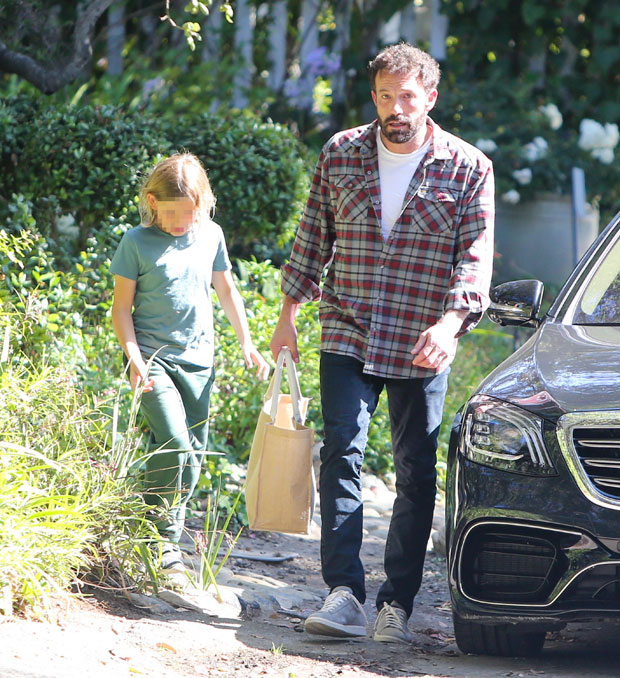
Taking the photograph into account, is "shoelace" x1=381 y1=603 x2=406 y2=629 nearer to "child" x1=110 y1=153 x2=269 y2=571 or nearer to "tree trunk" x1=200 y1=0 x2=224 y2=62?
"child" x1=110 y1=153 x2=269 y2=571

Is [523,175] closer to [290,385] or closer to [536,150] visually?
[536,150]

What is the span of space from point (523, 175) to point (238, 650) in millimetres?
7183

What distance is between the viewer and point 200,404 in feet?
13.9

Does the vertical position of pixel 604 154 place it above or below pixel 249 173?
above

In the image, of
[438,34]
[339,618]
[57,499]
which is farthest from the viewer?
[438,34]

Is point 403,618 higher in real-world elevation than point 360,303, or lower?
lower

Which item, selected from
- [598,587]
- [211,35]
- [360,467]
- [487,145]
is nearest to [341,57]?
[211,35]

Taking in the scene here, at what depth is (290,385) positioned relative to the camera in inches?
159

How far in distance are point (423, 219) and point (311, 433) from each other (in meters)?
0.83

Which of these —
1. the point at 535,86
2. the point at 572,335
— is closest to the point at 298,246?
the point at 572,335

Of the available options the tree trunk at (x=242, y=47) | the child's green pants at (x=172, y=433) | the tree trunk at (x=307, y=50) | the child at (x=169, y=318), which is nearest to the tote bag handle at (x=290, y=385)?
the child at (x=169, y=318)

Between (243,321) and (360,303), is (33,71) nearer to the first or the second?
(243,321)

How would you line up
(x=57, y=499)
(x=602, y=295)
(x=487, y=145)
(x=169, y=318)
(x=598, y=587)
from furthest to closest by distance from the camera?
1. (x=487, y=145)
2. (x=169, y=318)
3. (x=602, y=295)
4. (x=57, y=499)
5. (x=598, y=587)

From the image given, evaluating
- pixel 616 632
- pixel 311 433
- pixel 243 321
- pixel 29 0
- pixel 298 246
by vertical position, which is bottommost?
pixel 616 632
